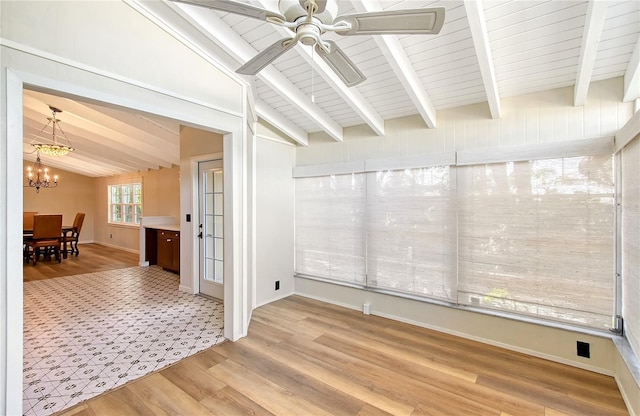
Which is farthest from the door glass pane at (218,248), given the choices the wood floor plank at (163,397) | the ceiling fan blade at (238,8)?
the ceiling fan blade at (238,8)

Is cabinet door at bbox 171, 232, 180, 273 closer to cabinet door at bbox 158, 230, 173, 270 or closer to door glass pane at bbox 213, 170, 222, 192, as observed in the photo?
cabinet door at bbox 158, 230, 173, 270

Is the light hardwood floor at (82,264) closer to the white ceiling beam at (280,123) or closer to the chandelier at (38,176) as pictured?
the chandelier at (38,176)

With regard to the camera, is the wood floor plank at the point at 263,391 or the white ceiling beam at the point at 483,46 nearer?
the white ceiling beam at the point at 483,46

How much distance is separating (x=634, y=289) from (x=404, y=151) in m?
2.31

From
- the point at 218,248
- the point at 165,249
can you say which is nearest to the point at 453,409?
the point at 218,248

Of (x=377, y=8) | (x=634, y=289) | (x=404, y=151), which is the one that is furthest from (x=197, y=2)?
(x=634, y=289)

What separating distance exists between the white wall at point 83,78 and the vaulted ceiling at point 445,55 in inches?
6.4

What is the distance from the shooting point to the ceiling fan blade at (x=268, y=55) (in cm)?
150

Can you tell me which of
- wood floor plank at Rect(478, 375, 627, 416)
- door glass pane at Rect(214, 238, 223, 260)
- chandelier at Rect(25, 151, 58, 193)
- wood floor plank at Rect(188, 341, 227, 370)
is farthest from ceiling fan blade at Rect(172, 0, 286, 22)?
chandelier at Rect(25, 151, 58, 193)

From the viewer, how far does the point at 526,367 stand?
8.22 feet

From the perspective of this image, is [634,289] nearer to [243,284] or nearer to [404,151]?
[404,151]

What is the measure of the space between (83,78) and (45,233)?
6889 mm

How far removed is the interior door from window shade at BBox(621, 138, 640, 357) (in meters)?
4.31

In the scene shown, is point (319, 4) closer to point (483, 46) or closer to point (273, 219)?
point (483, 46)
